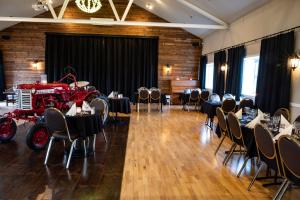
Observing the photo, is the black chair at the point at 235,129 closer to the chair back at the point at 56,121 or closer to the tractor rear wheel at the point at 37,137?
the chair back at the point at 56,121

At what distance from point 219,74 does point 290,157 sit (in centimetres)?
717

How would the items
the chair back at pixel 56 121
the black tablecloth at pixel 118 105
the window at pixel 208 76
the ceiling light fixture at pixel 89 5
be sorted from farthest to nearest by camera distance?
the window at pixel 208 76 → the black tablecloth at pixel 118 105 → the ceiling light fixture at pixel 89 5 → the chair back at pixel 56 121

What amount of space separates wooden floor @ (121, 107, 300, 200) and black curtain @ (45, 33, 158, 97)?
603 cm

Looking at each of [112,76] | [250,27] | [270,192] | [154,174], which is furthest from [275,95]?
[112,76]

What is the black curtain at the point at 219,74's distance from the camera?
898 cm

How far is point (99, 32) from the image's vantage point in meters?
11.6

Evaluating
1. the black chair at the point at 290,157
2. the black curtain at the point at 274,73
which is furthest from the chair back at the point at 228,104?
the black chair at the point at 290,157

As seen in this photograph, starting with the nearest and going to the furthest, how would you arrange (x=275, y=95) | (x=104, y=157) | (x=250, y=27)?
(x=104, y=157), (x=275, y=95), (x=250, y=27)

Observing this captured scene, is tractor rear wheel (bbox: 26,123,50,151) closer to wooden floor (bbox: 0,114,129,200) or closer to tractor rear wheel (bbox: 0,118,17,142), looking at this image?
wooden floor (bbox: 0,114,129,200)

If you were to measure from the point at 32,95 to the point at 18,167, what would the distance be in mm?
2060

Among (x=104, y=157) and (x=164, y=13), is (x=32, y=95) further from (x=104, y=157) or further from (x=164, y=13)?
(x=164, y=13)

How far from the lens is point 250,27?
7309mm

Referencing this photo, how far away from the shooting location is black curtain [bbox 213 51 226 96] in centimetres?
898

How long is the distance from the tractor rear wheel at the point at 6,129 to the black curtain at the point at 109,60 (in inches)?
270
